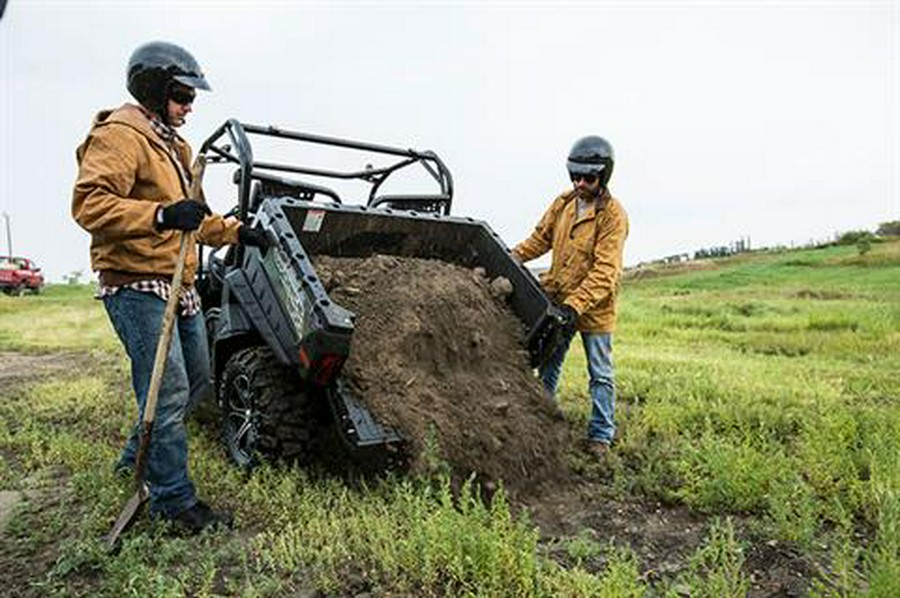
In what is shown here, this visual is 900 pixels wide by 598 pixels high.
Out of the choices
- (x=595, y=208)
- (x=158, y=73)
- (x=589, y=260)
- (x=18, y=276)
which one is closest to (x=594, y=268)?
(x=589, y=260)

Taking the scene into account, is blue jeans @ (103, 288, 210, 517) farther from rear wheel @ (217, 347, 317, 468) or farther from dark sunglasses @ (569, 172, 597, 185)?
dark sunglasses @ (569, 172, 597, 185)

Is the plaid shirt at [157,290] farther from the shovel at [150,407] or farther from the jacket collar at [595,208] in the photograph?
the jacket collar at [595,208]

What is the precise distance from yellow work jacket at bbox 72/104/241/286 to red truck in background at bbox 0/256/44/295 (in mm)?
29836

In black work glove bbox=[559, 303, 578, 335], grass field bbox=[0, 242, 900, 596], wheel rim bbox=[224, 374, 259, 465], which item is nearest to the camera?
grass field bbox=[0, 242, 900, 596]

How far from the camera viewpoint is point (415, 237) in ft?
17.0

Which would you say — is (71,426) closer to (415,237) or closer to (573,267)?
(415,237)

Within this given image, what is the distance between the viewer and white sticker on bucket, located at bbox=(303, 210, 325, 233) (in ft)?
15.2

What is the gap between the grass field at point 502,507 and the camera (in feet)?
9.81

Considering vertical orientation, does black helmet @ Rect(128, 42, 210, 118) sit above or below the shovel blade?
above

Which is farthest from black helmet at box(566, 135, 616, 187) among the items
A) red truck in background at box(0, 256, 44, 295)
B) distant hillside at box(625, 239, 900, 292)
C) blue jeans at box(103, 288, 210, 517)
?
red truck in background at box(0, 256, 44, 295)

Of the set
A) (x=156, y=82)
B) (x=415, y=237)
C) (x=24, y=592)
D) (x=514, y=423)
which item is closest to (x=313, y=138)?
(x=415, y=237)

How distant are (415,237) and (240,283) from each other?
1183mm

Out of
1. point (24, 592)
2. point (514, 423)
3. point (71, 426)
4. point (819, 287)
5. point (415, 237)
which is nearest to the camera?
point (24, 592)

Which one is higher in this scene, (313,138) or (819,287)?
(313,138)
